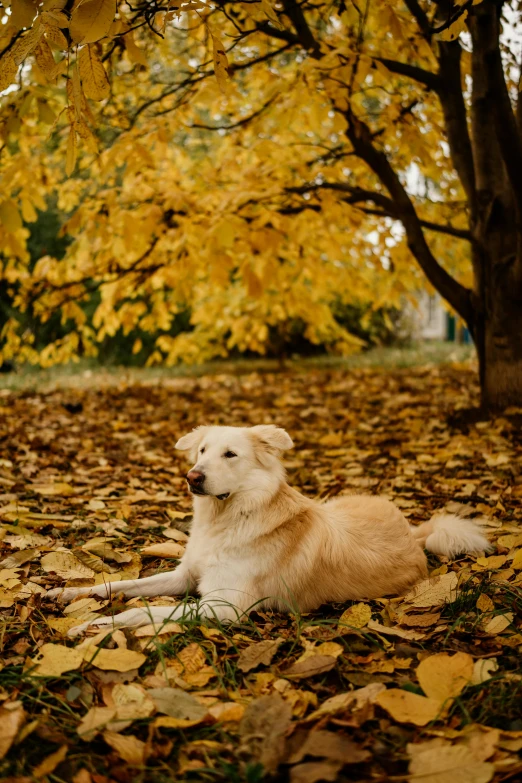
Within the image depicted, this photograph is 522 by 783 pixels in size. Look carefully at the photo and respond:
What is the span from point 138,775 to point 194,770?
0.50ft

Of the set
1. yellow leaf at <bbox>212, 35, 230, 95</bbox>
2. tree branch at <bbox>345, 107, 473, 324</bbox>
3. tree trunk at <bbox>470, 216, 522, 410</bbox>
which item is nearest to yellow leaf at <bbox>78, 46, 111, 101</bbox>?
yellow leaf at <bbox>212, 35, 230, 95</bbox>

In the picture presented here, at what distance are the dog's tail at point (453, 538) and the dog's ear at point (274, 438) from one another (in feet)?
3.34

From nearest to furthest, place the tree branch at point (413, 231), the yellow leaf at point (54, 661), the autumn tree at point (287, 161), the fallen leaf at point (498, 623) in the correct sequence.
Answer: the yellow leaf at point (54, 661)
the fallen leaf at point (498, 623)
the autumn tree at point (287, 161)
the tree branch at point (413, 231)

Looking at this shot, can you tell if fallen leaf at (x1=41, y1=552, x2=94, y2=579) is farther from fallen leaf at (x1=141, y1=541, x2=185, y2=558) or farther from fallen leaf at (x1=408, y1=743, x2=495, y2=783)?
fallen leaf at (x1=408, y1=743, x2=495, y2=783)

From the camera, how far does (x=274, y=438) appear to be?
311 cm

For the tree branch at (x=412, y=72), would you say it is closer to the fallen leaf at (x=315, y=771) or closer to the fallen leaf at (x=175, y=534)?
the fallen leaf at (x=175, y=534)

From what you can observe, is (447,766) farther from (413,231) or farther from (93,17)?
(413,231)

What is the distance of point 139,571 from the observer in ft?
10.8

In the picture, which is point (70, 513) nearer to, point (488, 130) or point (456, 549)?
point (456, 549)

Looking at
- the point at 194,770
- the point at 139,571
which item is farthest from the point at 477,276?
the point at 194,770

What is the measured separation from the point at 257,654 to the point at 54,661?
0.72 m

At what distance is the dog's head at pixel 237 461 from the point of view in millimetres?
2898

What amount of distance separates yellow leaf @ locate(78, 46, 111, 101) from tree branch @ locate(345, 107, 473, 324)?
13.3 ft

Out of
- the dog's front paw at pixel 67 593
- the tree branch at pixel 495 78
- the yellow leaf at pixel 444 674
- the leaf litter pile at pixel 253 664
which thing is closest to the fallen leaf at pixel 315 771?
the leaf litter pile at pixel 253 664
